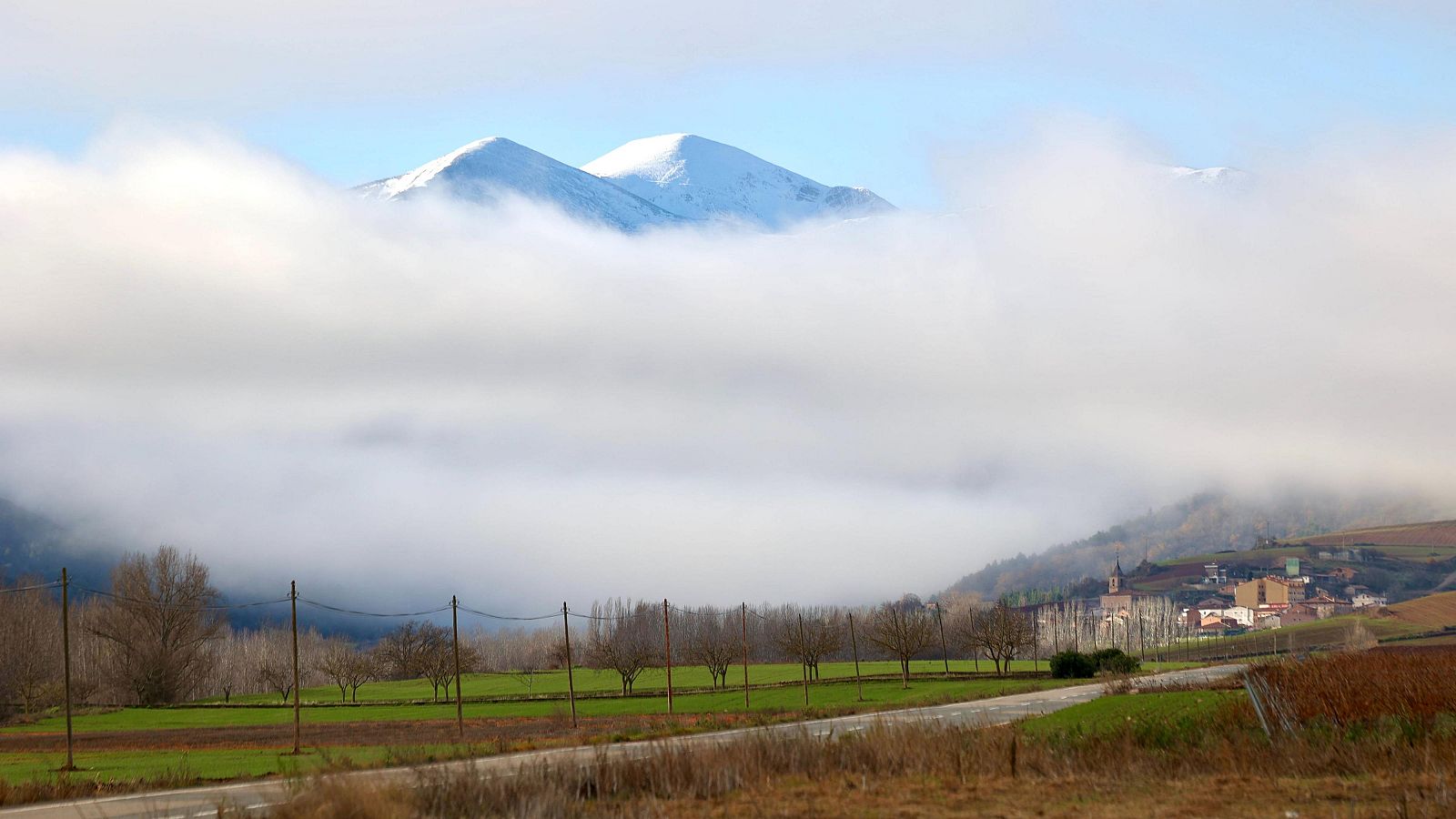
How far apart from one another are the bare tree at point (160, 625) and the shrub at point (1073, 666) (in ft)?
308

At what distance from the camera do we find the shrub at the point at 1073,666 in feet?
313

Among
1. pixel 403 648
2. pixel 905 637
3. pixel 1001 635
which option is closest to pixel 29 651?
pixel 403 648

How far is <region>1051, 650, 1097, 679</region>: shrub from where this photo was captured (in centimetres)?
9525

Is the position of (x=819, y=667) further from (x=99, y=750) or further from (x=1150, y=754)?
(x=1150, y=754)

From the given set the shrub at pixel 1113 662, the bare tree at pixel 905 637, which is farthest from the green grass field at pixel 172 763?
the shrub at pixel 1113 662

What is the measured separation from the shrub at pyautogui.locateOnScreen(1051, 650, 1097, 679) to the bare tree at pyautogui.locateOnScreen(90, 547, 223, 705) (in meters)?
93.9

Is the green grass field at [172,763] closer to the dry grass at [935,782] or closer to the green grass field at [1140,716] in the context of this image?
the dry grass at [935,782]

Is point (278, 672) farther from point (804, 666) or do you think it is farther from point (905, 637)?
point (804, 666)

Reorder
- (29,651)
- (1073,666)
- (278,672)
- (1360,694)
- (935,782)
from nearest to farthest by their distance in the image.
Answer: (935,782) < (1360,694) < (1073,666) < (29,651) < (278,672)

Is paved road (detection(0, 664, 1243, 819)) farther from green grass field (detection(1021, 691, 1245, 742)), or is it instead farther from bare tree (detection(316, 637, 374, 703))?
bare tree (detection(316, 637, 374, 703))

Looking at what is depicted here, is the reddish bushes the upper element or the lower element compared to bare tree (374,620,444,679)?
upper

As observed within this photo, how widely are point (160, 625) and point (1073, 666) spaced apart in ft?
331

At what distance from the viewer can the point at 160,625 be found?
140m

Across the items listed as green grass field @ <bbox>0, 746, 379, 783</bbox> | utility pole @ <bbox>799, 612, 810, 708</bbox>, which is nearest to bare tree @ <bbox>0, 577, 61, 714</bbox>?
green grass field @ <bbox>0, 746, 379, 783</bbox>
